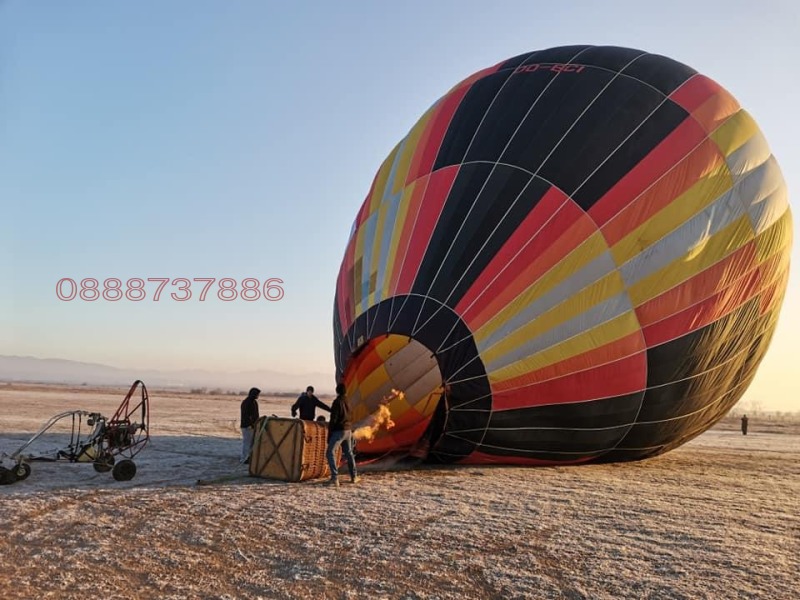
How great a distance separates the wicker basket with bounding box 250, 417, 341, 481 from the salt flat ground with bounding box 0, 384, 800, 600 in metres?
0.17

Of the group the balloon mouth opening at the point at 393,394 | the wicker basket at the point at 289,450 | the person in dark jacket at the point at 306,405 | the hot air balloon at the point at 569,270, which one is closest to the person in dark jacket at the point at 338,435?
the wicker basket at the point at 289,450

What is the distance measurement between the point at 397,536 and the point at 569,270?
154 inches

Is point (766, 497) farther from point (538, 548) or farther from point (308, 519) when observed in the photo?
point (308, 519)

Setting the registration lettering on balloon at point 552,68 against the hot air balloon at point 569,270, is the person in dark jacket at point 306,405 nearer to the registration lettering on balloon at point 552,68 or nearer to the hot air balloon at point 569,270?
the hot air balloon at point 569,270

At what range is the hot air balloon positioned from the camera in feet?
24.7

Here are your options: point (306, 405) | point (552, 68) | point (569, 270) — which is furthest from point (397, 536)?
point (552, 68)

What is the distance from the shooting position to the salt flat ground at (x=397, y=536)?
12.4 ft

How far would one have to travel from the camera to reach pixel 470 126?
28.6 feet

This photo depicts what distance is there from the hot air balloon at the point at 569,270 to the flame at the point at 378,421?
24cm

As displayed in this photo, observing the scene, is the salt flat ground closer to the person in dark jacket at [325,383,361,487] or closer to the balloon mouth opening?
the person in dark jacket at [325,383,361,487]

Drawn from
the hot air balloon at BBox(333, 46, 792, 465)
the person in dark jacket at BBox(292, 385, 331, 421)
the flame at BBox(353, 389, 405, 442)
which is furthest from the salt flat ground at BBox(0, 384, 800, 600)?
the person in dark jacket at BBox(292, 385, 331, 421)

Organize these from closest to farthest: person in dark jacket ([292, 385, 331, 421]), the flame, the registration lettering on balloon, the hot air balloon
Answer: the hot air balloon, the flame, the registration lettering on balloon, person in dark jacket ([292, 385, 331, 421])

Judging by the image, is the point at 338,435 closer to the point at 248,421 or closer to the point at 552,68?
the point at 248,421

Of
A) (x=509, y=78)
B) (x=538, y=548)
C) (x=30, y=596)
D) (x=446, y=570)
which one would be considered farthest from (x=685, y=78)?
(x=30, y=596)
